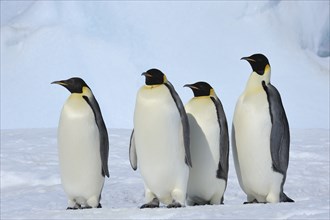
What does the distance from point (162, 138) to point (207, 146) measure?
1.08ft

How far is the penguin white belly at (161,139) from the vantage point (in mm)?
3918

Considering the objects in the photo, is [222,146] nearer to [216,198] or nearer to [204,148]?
[204,148]

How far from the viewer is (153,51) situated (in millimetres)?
11633

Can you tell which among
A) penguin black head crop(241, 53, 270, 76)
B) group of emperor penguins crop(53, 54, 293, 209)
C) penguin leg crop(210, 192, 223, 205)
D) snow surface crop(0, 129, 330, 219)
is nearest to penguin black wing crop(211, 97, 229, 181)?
group of emperor penguins crop(53, 54, 293, 209)

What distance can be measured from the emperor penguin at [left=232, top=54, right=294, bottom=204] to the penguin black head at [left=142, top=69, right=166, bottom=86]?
21.4 inches

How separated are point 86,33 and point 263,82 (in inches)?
297

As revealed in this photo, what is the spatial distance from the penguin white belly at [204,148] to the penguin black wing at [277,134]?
1.00ft

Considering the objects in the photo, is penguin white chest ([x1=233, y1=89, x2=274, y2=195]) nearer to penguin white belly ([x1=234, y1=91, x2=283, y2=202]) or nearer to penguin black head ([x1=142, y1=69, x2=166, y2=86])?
penguin white belly ([x1=234, y1=91, x2=283, y2=202])

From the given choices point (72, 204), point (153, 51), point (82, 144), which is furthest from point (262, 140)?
point (153, 51)

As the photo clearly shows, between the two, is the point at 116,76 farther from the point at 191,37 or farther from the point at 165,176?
the point at 165,176

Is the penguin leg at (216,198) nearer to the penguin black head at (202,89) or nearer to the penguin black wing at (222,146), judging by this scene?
the penguin black wing at (222,146)

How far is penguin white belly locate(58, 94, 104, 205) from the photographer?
4.19 meters

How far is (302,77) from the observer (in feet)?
39.2

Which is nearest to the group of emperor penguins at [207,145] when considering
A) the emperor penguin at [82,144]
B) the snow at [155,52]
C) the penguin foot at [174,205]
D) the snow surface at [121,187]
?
the emperor penguin at [82,144]
